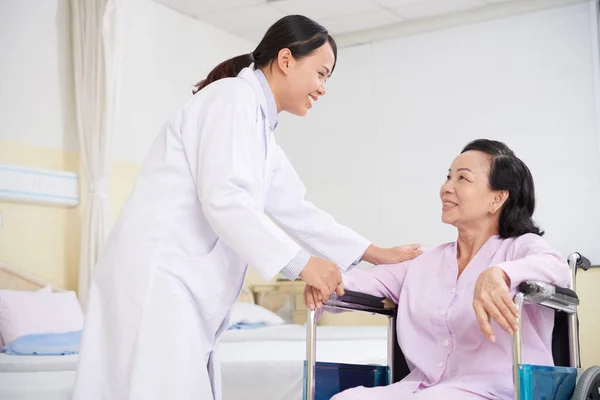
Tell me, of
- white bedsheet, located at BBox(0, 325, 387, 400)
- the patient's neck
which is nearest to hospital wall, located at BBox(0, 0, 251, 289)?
white bedsheet, located at BBox(0, 325, 387, 400)

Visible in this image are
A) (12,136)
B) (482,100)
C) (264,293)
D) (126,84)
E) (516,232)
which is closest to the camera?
(516,232)

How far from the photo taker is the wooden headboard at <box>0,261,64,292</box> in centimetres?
428

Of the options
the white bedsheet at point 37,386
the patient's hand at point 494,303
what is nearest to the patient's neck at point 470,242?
the patient's hand at point 494,303

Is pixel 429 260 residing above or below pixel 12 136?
below

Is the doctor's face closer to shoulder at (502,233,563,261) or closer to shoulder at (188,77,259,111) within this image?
shoulder at (188,77,259,111)

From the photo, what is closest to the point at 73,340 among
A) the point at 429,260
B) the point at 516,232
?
the point at 429,260

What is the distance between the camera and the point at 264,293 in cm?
596

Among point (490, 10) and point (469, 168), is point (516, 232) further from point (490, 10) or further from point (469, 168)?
point (490, 10)

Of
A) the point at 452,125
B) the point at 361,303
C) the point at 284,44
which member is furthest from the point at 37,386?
the point at 452,125

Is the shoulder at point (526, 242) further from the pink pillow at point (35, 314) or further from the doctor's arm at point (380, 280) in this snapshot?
the pink pillow at point (35, 314)

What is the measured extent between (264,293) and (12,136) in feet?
7.50

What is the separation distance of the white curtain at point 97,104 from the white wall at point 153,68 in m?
0.43

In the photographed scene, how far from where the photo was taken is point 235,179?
1.83 metres

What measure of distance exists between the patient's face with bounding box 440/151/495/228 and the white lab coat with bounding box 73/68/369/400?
55 centimetres
